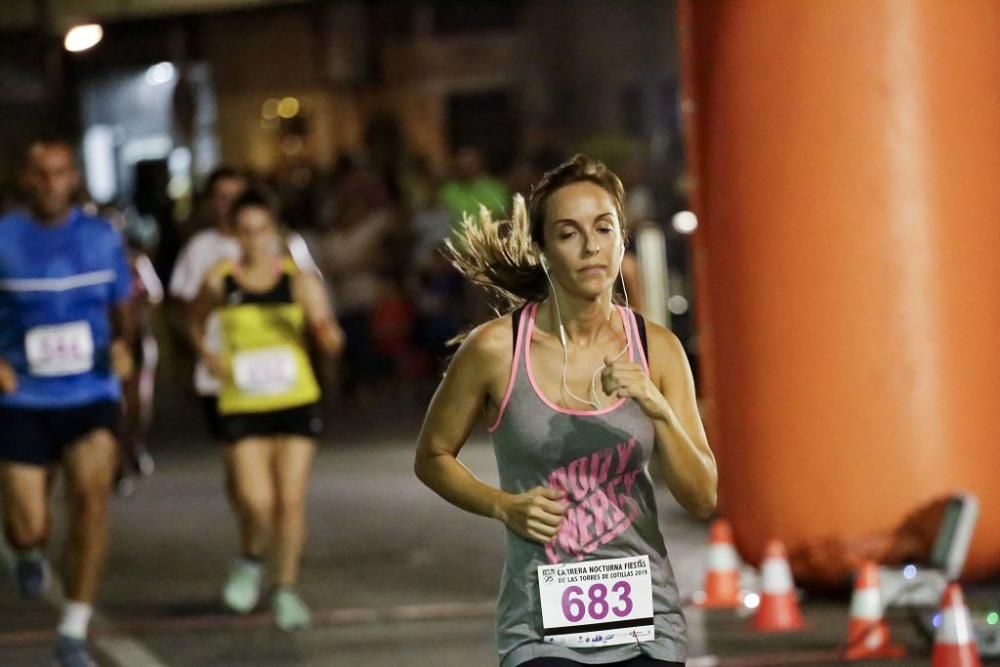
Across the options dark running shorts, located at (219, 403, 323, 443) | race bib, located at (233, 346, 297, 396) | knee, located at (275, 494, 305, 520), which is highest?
race bib, located at (233, 346, 297, 396)

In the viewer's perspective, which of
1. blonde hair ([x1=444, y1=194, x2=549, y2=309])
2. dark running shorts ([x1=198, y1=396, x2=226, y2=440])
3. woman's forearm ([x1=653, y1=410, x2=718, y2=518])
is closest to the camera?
woman's forearm ([x1=653, y1=410, x2=718, y2=518])

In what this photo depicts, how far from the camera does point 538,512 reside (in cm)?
455

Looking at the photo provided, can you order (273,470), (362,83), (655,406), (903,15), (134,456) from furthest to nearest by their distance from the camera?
(362,83), (134,456), (273,470), (903,15), (655,406)

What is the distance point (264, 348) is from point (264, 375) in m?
0.12

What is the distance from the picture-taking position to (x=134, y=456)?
634 inches

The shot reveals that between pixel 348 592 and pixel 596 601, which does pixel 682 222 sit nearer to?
pixel 348 592

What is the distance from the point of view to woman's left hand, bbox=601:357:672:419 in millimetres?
4414

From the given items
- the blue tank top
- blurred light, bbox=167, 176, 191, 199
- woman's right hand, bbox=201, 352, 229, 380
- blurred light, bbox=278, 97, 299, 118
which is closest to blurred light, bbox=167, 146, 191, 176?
blurred light, bbox=167, 176, 191, 199

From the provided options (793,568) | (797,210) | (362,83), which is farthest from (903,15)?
(362,83)

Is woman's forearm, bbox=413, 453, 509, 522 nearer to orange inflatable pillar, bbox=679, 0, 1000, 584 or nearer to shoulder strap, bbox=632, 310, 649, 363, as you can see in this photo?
shoulder strap, bbox=632, 310, 649, 363

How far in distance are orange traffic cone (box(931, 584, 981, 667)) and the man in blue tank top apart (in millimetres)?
3414

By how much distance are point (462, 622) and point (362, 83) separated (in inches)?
1114

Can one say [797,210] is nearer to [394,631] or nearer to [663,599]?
[394,631]

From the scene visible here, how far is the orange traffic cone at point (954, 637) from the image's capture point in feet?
22.9
